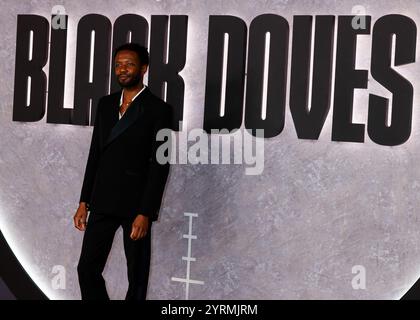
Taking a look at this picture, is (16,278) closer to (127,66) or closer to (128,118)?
(128,118)

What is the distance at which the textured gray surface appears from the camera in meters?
3.05

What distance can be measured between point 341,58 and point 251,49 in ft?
1.60

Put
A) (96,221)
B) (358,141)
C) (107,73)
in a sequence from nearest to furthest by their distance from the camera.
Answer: (96,221), (358,141), (107,73)

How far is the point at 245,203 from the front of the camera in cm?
326

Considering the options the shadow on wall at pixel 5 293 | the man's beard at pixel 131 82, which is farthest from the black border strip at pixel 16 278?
the man's beard at pixel 131 82

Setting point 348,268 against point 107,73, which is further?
point 107,73

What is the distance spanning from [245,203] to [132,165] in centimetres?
82

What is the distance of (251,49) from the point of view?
10.6 feet

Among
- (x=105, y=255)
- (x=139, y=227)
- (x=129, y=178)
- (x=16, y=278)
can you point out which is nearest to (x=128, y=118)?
(x=129, y=178)

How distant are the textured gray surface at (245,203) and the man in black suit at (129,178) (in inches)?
24.5

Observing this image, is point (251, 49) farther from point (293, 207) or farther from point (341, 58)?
point (293, 207)

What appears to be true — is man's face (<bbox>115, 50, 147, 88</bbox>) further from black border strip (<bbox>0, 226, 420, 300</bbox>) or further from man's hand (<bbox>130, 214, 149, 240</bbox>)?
black border strip (<bbox>0, 226, 420, 300</bbox>)

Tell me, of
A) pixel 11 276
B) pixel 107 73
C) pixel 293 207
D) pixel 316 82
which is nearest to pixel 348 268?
pixel 293 207

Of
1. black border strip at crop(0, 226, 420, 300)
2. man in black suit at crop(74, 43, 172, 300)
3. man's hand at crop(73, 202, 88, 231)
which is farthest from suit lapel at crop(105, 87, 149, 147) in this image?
black border strip at crop(0, 226, 420, 300)
